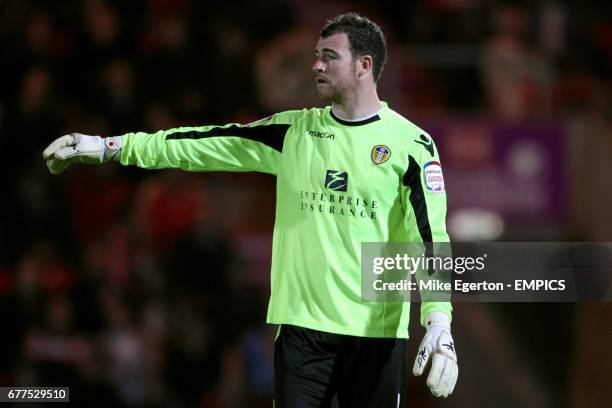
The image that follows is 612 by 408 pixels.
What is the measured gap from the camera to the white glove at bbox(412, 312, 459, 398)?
4.68 meters

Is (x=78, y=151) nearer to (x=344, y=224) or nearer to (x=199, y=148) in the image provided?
(x=199, y=148)

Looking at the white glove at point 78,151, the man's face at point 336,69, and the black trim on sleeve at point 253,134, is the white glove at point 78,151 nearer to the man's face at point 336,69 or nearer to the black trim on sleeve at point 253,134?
the black trim on sleeve at point 253,134

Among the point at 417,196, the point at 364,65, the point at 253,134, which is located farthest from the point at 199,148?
the point at 417,196

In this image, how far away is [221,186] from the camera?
401 inches

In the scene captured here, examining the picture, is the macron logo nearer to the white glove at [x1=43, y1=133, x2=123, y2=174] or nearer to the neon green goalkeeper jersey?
the neon green goalkeeper jersey

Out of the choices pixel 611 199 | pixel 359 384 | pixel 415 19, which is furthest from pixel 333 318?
pixel 415 19

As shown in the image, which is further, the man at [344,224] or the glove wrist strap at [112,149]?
the glove wrist strap at [112,149]

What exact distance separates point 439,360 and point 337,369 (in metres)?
0.46

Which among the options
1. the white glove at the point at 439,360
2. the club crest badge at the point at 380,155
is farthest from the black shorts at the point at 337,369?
the club crest badge at the point at 380,155

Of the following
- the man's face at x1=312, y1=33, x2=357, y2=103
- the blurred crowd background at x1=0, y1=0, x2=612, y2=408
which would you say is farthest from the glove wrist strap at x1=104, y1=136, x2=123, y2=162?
the blurred crowd background at x1=0, y1=0, x2=612, y2=408

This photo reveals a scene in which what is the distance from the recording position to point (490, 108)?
1077 cm

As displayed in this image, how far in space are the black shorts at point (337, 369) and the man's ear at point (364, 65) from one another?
1.06m

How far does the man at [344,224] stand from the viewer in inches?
194

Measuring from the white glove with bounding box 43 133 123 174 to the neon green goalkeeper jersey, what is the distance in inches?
28.1
